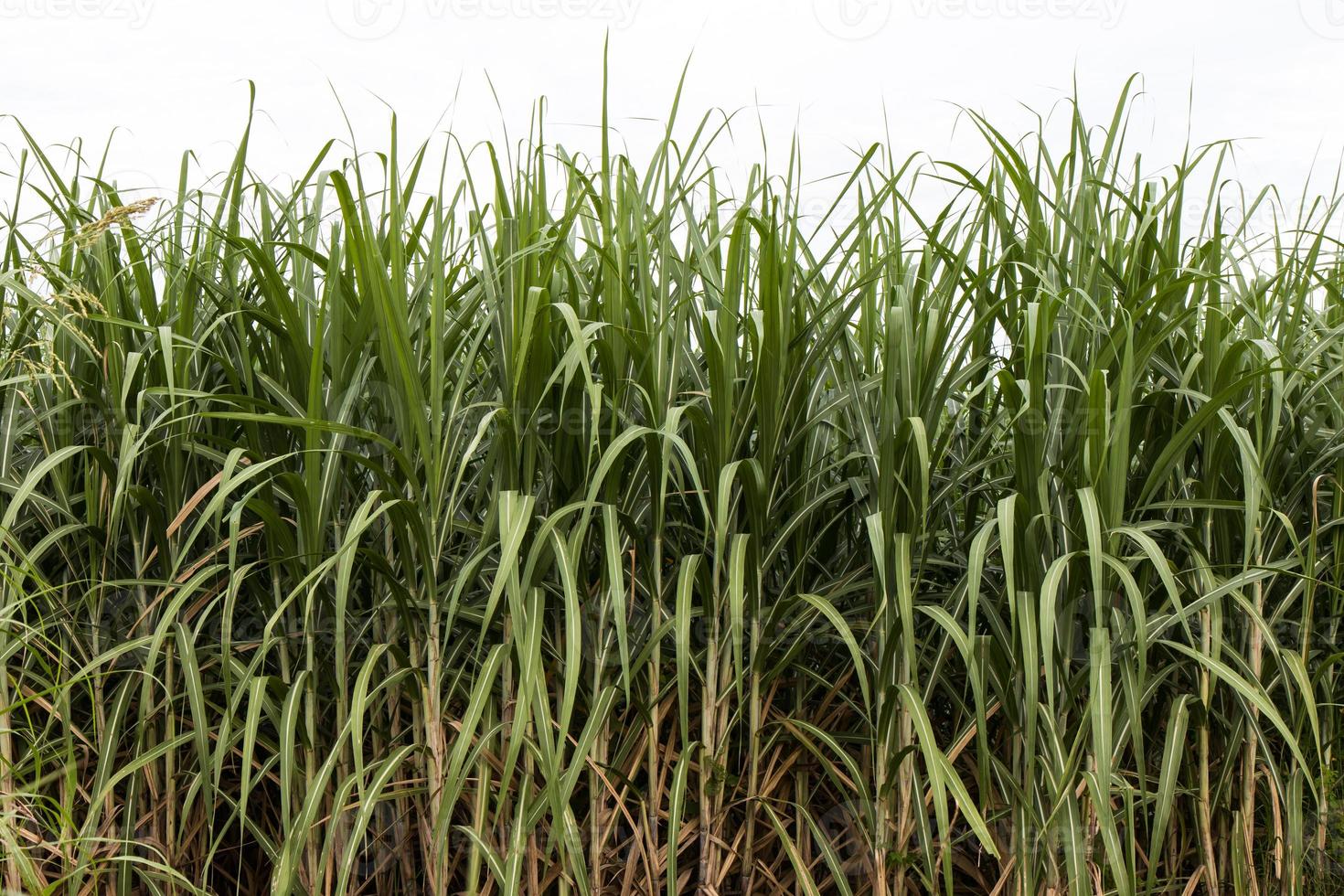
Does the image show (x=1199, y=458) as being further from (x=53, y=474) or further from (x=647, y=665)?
(x=53, y=474)

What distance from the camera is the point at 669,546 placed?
169 centimetres

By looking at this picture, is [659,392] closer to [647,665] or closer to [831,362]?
[831,362]

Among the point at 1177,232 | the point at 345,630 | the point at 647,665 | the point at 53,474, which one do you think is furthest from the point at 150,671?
the point at 1177,232

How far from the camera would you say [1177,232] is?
5.75ft

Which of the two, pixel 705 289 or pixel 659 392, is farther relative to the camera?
pixel 705 289

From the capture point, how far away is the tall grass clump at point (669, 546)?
1474mm

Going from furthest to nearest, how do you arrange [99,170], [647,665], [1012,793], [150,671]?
[99,170]
[647,665]
[1012,793]
[150,671]

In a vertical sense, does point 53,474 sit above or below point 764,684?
above

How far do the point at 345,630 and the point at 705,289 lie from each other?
77cm

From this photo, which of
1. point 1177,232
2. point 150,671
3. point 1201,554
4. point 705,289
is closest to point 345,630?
point 150,671

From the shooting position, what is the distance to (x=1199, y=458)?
176 centimetres

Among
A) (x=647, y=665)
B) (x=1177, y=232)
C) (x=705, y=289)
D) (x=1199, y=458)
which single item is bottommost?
(x=647, y=665)

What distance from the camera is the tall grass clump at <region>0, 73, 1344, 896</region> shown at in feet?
4.83

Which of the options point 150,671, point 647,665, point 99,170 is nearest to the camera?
point 150,671
